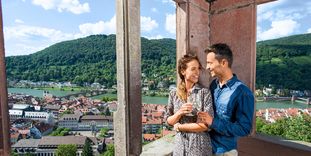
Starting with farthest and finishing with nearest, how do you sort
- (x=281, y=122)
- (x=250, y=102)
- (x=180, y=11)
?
(x=281, y=122)
(x=180, y=11)
(x=250, y=102)

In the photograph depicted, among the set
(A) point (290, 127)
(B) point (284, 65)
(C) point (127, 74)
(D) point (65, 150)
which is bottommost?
(D) point (65, 150)

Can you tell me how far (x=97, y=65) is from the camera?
5520mm

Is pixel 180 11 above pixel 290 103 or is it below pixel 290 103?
above

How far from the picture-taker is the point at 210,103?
4.41 feet

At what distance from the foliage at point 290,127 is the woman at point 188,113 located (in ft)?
5.95

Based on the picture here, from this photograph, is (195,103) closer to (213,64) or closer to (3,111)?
(213,64)

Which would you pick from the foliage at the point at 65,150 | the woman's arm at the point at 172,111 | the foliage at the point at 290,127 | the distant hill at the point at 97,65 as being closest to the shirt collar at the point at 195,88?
the woman's arm at the point at 172,111

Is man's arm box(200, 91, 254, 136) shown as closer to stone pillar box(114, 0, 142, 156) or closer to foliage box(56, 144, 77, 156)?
stone pillar box(114, 0, 142, 156)

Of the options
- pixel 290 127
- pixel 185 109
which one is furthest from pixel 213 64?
pixel 290 127

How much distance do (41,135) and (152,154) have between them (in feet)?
Answer: 51.6

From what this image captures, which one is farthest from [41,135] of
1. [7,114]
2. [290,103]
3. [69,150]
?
[7,114]

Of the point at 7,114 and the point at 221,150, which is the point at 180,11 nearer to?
the point at 221,150

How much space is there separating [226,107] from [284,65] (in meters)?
3.10

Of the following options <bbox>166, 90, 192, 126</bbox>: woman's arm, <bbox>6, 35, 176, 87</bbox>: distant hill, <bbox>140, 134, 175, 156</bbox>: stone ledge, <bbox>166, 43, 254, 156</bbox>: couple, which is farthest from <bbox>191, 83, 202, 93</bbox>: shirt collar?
<bbox>140, 134, 175, 156</bbox>: stone ledge
